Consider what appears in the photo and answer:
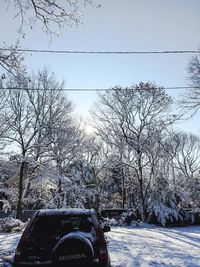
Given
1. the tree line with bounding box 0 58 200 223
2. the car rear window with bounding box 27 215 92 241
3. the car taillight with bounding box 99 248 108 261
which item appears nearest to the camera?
the car taillight with bounding box 99 248 108 261

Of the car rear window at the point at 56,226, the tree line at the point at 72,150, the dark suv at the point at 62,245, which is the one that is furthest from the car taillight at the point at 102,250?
the tree line at the point at 72,150

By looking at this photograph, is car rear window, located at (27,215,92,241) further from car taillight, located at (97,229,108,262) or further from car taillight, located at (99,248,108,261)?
car taillight, located at (99,248,108,261)

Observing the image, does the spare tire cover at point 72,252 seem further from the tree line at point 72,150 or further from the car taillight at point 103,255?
the tree line at point 72,150

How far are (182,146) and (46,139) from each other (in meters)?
32.6

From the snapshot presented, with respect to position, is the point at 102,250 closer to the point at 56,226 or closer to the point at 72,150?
the point at 56,226

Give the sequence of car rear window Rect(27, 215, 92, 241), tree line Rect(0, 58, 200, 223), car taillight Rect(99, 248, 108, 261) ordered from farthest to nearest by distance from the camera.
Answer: tree line Rect(0, 58, 200, 223) < car rear window Rect(27, 215, 92, 241) < car taillight Rect(99, 248, 108, 261)

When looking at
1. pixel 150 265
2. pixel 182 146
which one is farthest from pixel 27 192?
pixel 182 146

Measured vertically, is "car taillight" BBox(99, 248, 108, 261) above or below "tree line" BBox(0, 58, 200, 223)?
below

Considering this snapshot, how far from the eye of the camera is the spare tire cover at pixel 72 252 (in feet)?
19.5

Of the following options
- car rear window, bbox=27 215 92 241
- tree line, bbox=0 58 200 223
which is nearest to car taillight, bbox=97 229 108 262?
car rear window, bbox=27 215 92 241

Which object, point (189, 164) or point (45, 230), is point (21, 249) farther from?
point (189, 164)

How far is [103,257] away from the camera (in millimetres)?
6090

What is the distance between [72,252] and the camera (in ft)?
19.5

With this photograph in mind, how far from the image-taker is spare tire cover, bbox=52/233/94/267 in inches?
234
